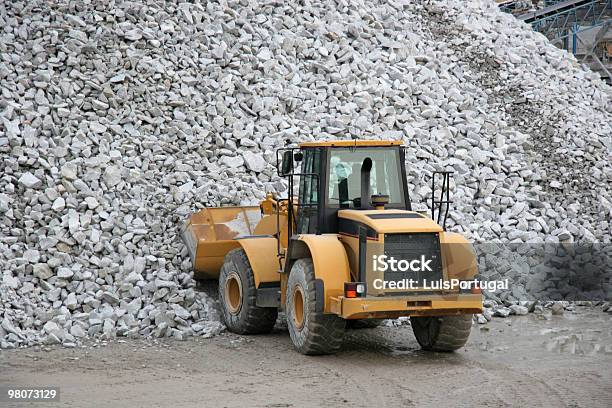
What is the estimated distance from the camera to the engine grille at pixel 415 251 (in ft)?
29.4

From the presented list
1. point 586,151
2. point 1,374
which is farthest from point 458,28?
point 1,374

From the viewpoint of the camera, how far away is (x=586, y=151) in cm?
1569

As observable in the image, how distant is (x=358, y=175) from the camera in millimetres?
9703

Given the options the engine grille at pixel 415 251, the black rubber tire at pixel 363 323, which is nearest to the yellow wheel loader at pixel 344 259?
the engine grille at pixel 415 251

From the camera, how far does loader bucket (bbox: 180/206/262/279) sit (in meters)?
11.1

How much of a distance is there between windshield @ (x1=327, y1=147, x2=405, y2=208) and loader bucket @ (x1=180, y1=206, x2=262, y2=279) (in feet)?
6.06

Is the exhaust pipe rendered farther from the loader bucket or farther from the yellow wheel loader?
the loader bucket

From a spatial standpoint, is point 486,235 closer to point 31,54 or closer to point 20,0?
point 31,54

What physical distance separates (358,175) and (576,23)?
760 inches

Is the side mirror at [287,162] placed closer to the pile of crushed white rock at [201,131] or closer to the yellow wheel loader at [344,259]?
the yellow wheel loader at [344,259]

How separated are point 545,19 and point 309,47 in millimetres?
13692

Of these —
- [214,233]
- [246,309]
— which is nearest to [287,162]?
[246,309]

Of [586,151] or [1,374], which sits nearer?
[1,374]

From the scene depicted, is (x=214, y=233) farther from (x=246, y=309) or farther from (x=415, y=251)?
(x=415, y=251)
